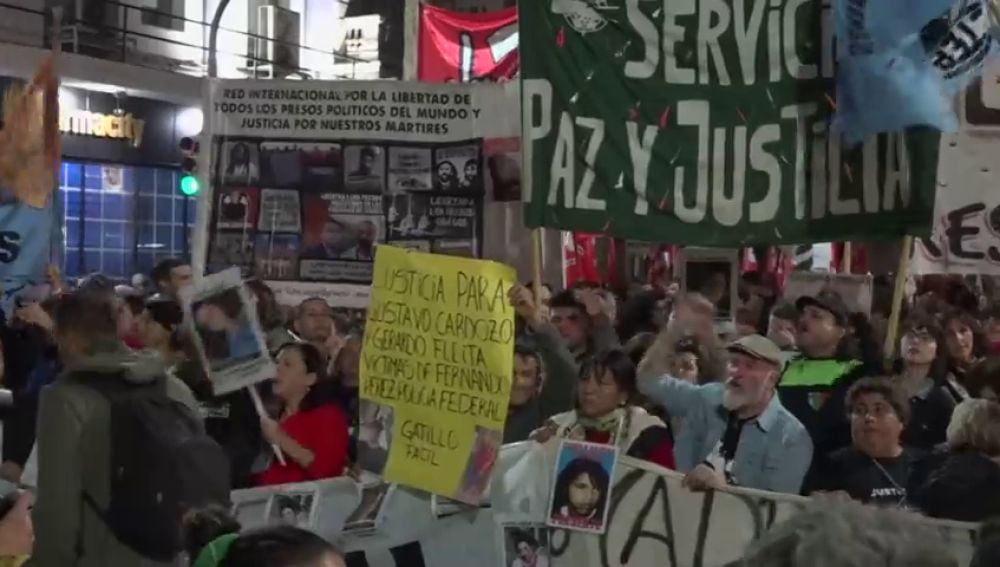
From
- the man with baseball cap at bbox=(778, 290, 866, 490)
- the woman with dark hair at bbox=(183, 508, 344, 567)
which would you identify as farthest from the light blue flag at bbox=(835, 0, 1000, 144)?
the woman with dark hair at bbox=(183, 508, 344, 567)

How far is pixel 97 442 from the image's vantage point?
448 centimetres

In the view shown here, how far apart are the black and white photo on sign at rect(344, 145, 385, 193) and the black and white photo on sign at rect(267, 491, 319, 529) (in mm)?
2149

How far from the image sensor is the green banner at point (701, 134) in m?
6.32

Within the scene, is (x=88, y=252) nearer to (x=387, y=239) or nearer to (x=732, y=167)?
(x=387, y=239)

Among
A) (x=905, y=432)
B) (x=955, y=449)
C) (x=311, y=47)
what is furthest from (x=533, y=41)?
(x=311, y=47)

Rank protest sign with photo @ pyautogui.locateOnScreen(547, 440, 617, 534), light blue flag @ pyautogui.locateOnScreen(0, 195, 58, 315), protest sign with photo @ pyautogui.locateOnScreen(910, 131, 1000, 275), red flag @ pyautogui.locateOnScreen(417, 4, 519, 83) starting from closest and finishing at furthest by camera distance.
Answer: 1. protest sign with photo @ pyautogui.locateOnScreen(547, 440, 617, 534)
2. protest sign with photo @ pyautogui.locateOnScreen(910, 131, 1000, 275)
3. light blue flag @ pyautogui.locateOnScreen(0, 195, 58, 315)
4. red flag @ pyautogui.locateOnScreen(417, 4, 519, 83)

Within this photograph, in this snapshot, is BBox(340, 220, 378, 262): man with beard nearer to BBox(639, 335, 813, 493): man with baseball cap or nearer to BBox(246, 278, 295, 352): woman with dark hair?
BBox(246, 278, 295, 352): woman with dark hair

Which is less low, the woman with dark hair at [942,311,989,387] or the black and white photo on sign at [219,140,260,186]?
Answer: the black and white photo on sign at [219,140,260,186]

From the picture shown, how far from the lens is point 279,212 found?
7.72 meters

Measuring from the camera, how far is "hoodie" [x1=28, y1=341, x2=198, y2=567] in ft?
14.6

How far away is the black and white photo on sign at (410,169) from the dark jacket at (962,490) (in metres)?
3.39

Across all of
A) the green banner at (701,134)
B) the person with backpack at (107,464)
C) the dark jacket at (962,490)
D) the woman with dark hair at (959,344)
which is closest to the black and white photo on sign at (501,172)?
the green banner at (701,134)

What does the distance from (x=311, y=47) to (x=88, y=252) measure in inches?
273

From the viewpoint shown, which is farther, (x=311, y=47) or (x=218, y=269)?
(x=311, y=47)
